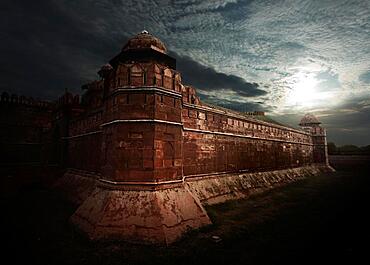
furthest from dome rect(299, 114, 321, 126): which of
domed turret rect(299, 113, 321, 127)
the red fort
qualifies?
the red fort

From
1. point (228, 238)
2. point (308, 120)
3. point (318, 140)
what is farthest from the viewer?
point (308, 120)

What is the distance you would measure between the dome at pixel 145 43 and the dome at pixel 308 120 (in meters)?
30.5

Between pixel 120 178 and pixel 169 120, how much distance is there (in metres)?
2.57

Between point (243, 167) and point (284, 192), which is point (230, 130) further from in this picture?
point (284, 192)

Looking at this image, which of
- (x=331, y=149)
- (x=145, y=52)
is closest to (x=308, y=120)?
(x=331, y=149)

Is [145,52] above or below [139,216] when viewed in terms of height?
above

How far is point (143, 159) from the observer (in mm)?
6793

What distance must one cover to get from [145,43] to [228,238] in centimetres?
737

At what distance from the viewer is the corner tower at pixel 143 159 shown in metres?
6.08

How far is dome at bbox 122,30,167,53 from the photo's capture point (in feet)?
25.6

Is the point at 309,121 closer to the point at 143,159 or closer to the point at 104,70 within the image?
the point at 104,70

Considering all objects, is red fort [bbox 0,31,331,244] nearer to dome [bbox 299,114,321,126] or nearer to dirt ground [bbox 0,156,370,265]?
dirt ground [bbox 0,156,370,265]

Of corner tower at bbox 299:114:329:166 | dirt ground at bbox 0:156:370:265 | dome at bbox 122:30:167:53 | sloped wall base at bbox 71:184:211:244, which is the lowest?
dirt ground at bbox 0:156:370:265

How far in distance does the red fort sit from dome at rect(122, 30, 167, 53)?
5 cm
